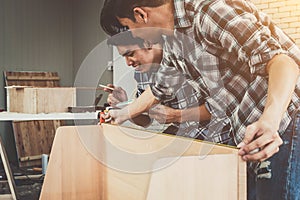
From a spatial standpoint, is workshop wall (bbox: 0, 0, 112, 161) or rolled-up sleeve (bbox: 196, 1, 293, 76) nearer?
rolled-up sleeve (bbox: 196, 1, 293, 76)

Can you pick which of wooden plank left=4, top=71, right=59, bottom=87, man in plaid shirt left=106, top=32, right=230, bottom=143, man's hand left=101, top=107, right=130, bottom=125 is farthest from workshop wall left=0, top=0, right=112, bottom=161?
man in plaid shirt left=106, top=32, right=230, bottom=143

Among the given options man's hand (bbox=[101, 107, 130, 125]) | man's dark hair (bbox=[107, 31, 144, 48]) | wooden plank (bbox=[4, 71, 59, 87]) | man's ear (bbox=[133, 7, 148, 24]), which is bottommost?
wooden plank (bbox=[4, 71, 59, 87])

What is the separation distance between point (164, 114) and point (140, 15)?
19.2 inches

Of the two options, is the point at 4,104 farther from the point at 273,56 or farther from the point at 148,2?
the point at 273,56

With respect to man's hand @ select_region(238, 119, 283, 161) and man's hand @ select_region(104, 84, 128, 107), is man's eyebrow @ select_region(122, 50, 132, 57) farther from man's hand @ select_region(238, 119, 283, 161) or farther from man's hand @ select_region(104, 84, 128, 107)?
man's hand @ select_region(238, 119, 283, 161)

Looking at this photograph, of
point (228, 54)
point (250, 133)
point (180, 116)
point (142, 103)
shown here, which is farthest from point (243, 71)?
point (142, 103)

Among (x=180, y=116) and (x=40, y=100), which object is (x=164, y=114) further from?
(x=40, y=100)

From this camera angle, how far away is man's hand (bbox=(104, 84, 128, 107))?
2.27 m

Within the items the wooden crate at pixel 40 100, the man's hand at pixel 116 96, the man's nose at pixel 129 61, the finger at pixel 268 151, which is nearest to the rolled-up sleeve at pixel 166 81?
the man's nose at pixel 129 61

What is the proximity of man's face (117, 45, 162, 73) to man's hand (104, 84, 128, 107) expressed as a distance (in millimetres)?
210

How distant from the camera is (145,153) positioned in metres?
1.82

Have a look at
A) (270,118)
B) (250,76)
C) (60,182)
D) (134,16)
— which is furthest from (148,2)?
(60,182)

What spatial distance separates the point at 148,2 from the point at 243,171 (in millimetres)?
1014

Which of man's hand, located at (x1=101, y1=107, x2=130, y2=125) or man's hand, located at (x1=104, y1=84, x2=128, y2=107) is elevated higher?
man's hand, located at (x1=104, y1=84, x2=128, y2=107)
